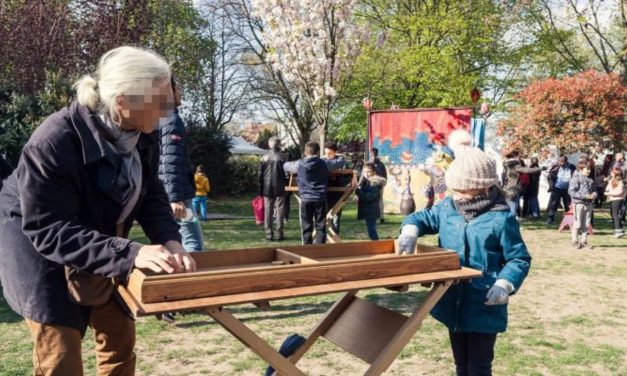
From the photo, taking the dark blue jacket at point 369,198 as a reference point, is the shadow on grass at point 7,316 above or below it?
below

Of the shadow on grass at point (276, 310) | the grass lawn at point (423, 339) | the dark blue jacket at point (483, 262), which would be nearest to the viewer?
the dark blue jacket at point (483, 262)

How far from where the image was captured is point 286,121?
36125mm

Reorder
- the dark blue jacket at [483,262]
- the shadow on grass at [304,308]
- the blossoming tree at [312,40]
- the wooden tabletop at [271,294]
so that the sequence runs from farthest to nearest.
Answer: the blossoming tree at [312,40]
the shadow on grass at [304,308]
the dark blue jacket at [483,262]
the wooden tabletop at [271,294]

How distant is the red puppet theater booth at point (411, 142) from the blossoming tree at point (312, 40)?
156 cm

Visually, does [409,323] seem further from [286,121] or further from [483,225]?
[286,121]

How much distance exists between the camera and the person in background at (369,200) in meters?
10.1

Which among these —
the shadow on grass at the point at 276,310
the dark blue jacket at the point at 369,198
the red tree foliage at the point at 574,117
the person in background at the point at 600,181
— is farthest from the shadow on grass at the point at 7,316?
the person in background at the point at 600,181

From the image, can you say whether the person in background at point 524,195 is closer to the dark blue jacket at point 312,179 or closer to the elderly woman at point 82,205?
the dark blue jacket at point 312,179

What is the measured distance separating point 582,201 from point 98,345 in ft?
31.8

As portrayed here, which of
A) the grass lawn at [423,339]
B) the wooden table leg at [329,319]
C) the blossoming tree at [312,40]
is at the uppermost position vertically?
the blossoming tree at [312,40]

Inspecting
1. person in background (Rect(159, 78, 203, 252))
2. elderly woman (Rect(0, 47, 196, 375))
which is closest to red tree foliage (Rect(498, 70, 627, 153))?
person in background (Rect(159, 78, 203, 252))

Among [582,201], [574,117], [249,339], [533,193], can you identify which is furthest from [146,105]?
[574,117]

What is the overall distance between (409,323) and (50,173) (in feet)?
5.05

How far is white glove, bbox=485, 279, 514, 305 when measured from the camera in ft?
9.07
